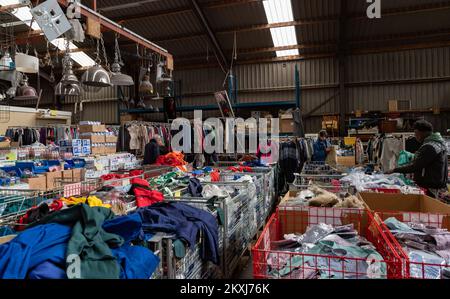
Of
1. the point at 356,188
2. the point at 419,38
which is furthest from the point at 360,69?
the point at 356,188

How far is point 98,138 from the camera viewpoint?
948 centimetres

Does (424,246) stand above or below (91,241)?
below

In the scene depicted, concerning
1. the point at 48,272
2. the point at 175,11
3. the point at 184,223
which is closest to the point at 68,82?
the point at 184,223

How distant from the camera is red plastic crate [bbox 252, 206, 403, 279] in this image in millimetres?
1659

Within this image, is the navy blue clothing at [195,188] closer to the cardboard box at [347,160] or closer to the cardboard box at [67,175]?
the cardboard box at [67,175]

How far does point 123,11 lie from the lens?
1039 centimetres

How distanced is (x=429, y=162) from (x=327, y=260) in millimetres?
2774

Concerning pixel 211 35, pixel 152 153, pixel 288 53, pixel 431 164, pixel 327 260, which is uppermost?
A: pixel 211 35

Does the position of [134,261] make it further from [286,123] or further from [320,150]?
[286,123]

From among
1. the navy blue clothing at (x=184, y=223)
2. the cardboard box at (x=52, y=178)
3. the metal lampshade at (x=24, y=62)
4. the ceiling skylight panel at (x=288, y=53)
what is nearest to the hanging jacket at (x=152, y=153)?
the cardboard box at (x=52, y=178)

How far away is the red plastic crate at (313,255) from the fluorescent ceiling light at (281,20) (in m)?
8.62

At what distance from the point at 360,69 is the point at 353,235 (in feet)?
37.5

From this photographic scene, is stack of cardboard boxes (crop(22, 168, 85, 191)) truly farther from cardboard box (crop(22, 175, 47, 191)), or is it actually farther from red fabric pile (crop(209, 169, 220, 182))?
red fabric pile (crop(209, 169, 220, 182))
